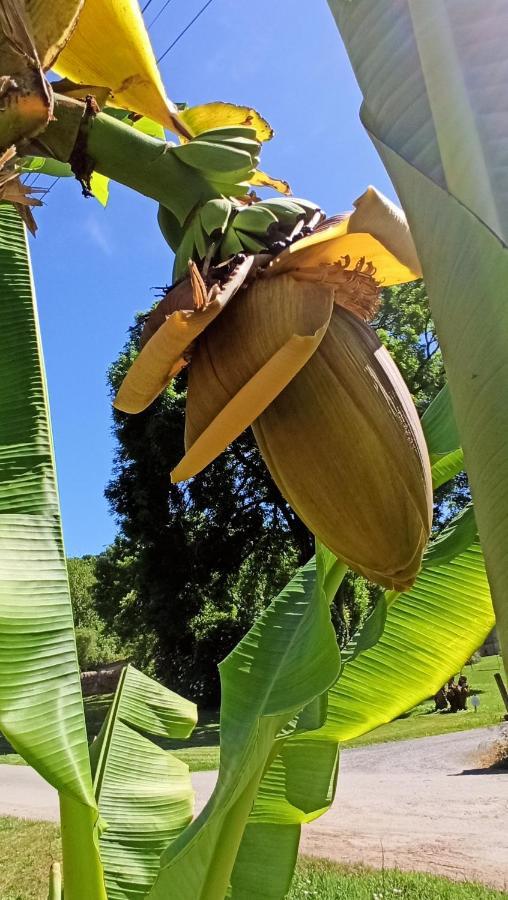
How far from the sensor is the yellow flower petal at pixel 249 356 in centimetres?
31

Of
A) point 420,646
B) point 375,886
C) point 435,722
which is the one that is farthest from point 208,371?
point 435,722

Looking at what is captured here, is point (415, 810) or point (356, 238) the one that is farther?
point (415, 810)

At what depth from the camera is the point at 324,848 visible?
3.60 metres

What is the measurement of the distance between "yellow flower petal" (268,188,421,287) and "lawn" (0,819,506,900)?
2.88 m

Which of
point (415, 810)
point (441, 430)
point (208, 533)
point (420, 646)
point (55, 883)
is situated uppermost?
point (208, 533)

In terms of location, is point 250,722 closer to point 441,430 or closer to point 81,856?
point 81,856

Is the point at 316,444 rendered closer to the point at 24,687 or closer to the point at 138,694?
the point at 24,687

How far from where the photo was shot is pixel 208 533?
1069 cm

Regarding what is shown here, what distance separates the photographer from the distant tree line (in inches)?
409

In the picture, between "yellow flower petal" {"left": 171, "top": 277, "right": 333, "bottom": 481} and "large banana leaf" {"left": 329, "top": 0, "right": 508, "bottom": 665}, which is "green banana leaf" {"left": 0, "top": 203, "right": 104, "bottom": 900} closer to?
"yellow flower petal" {"left": 171, "top": 277, "right": 333, "bottom": 481}

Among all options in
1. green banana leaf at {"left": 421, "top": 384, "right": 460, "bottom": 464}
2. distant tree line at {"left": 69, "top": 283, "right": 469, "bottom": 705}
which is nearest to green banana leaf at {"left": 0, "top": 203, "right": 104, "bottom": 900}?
green banana leaf at {"left": 421, "top": 384, "right": 460, "bottom": 464}

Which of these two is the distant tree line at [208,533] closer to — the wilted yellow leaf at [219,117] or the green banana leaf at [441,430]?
the green banana leaf at [441,430]

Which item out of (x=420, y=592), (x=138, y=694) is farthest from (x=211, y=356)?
(x=138, y=694)

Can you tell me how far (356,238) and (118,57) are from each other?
0.68ft
